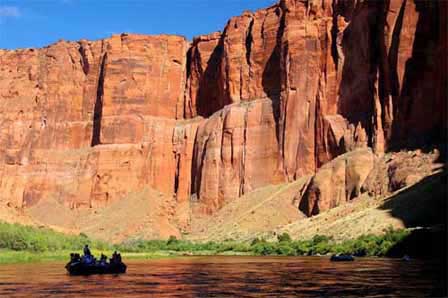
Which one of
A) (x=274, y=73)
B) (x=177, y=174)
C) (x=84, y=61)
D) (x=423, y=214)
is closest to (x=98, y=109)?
(x=84, y=61)

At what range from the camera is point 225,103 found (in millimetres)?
121062

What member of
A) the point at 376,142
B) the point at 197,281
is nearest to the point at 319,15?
the point at 376,142

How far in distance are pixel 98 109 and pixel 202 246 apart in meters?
50.2

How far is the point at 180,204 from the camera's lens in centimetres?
11875

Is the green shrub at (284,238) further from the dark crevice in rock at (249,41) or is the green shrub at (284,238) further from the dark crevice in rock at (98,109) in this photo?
the dark crevice in rock at (98,109)

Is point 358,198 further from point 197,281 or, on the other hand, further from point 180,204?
point 197,281

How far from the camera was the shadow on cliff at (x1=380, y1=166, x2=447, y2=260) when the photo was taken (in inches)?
2347

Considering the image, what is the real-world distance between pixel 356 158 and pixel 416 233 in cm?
2865

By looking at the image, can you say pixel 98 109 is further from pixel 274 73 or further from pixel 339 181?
pixel 339 181

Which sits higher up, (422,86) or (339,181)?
(422,86)

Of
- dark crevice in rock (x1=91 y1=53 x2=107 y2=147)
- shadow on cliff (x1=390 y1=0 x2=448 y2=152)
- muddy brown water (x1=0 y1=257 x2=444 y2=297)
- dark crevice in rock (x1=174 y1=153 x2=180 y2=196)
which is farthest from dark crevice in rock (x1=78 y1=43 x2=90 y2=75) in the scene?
muddy brown water (x1=0 y1=257 x2=444 y2=297)

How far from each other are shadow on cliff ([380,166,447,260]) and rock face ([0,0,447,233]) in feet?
34.0

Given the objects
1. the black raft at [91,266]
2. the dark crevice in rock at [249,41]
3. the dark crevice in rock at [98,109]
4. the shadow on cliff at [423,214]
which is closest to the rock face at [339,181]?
the shadow on cliff at [423,214]

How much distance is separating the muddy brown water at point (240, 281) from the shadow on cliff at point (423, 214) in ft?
28.2
